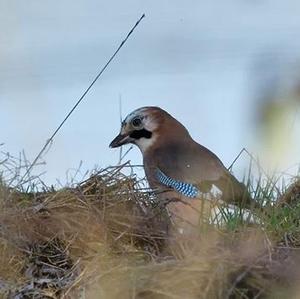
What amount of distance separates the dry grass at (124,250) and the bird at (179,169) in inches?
5.3

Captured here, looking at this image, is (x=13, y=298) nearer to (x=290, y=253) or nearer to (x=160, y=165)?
(x=290, y=253)

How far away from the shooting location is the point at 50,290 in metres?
2.83

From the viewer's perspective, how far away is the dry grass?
8.22ft

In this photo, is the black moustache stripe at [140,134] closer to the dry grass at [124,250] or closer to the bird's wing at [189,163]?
the bird's wing at [189,163]

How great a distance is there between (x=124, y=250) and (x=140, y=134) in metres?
1.92

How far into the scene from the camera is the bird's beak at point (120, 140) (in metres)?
4.73

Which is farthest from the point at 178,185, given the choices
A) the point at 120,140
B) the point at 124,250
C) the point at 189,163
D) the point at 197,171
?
the point at 124,250

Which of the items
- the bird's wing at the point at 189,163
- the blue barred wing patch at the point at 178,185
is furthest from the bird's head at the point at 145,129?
the blue barred wing patch at the point at 178,185

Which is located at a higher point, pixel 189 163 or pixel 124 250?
pixel 189 163

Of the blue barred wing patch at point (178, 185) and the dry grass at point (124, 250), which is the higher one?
the blue barred wing patch at point (178, 185)

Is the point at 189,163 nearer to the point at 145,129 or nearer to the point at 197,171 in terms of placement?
the point at 197,171

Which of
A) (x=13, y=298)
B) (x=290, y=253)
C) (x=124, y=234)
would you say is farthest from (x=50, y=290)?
(x=290, y=253)

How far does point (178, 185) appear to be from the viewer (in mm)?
4074

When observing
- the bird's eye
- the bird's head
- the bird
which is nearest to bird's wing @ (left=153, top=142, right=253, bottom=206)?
the bird
